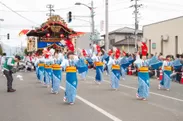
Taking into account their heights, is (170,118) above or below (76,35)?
below

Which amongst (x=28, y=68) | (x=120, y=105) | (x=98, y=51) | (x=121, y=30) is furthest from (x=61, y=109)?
(x=121, y=30)

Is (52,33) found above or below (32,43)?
above

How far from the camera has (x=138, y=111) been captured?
34.9 ft

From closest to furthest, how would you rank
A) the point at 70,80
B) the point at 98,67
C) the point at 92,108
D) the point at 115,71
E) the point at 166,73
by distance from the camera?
the point at 92,108 → the point at 70,80 → the point at 115,71 → the point at 166,73 → the point at 98,67

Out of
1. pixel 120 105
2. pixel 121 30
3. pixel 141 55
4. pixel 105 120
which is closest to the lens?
pixel 105 120

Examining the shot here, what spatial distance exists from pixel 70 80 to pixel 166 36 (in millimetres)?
29468

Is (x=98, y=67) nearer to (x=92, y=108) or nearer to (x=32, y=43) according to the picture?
(x=92, y=108)

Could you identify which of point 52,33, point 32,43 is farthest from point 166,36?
point 32,43

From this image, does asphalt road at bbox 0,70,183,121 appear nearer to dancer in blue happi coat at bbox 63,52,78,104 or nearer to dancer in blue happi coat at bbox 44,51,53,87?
dancer in blue happi coat at bbox 63,52,78,104

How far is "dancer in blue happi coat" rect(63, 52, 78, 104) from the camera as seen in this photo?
1220 cm

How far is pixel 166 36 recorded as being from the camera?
40219mm

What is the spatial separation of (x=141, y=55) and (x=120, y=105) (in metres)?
3.13

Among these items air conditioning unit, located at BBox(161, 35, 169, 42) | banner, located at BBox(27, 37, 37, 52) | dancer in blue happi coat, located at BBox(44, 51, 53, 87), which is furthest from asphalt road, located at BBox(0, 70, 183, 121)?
air conditioning unit, located at BBox(161, 35, 169, 42)

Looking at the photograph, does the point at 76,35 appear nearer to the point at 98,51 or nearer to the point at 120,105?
→ the point at 98,51
